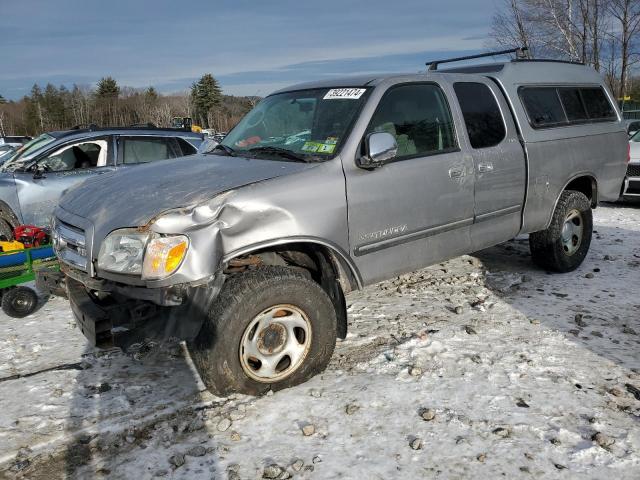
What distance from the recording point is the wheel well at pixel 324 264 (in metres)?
3.49

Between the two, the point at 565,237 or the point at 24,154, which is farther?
the point at 24,154

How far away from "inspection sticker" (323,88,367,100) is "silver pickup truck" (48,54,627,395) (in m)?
0.01

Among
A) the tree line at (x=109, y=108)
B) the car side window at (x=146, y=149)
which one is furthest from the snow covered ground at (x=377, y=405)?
the tree line at (x=109, y=108)

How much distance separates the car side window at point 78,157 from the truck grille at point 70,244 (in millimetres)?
4068

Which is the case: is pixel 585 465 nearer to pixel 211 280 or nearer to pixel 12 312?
pixel 211 280

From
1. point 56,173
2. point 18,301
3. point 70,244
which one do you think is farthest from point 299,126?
point 56,173

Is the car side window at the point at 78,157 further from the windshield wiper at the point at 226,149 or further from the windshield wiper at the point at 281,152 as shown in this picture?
the windshield wiper at the point at 281,152

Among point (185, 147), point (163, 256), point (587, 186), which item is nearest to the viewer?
point (163, 256)

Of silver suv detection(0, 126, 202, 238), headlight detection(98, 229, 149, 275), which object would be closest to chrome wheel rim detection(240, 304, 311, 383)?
headlight detection(98, 229, 149, 275)

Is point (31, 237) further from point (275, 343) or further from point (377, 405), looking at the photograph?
point (377, 405)

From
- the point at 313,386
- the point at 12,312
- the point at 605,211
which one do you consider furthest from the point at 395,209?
the point at 605,211

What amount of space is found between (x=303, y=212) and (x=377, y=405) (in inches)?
49.3

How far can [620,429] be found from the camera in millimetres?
2885

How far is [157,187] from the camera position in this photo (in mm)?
3307
